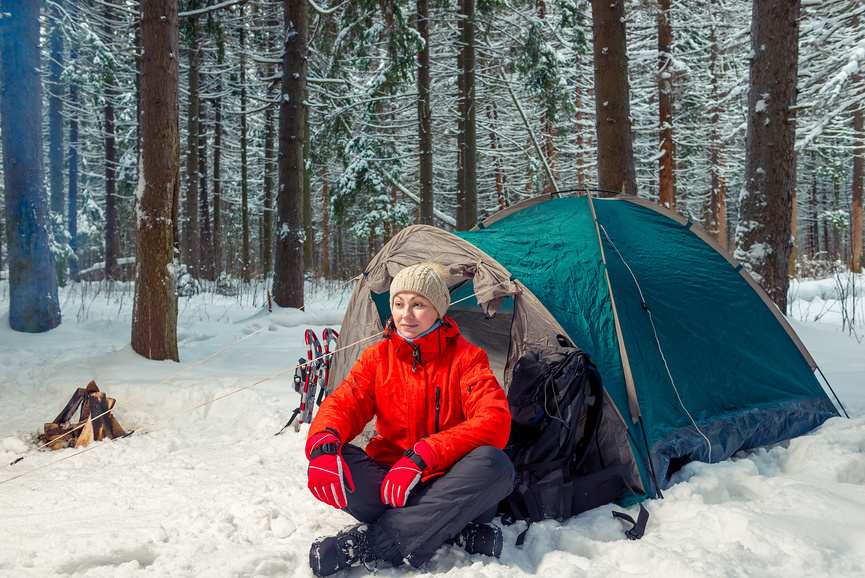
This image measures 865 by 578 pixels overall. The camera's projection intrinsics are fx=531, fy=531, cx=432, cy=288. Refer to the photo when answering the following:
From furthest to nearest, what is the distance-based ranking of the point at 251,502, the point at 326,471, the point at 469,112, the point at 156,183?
the point at 469,112
the point at 156,183
the point at 251,502
the point at 326,471

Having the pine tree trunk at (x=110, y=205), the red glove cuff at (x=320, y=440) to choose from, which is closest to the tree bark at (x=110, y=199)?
the pine tree trunk at (x=110, y=205)

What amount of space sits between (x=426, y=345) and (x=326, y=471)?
0.71 meters

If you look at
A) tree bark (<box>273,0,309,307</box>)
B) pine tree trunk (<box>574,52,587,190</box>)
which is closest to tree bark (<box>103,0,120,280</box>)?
tree bark (<box>273,0,309,307</box>)

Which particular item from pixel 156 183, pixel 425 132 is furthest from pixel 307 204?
pixel 156 183

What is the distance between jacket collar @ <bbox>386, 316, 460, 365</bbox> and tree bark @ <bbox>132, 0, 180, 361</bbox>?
11.5ft

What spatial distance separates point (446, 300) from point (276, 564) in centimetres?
134

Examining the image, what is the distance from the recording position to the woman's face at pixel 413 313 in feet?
8.00

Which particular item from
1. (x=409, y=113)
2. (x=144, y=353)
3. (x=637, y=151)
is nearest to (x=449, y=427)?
(x=144, y=353)

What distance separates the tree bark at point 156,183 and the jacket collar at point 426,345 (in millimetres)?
3498

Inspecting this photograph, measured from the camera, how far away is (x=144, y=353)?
5.07m

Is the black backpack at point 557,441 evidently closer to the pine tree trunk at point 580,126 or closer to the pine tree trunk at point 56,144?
the pine tree trunk at point 580,126

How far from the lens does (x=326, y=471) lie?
2104 millimetres

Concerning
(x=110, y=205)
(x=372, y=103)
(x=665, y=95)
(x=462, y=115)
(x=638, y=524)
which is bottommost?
(x=638, y=524)

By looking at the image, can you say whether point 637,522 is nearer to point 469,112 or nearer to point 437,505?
point 437,505
